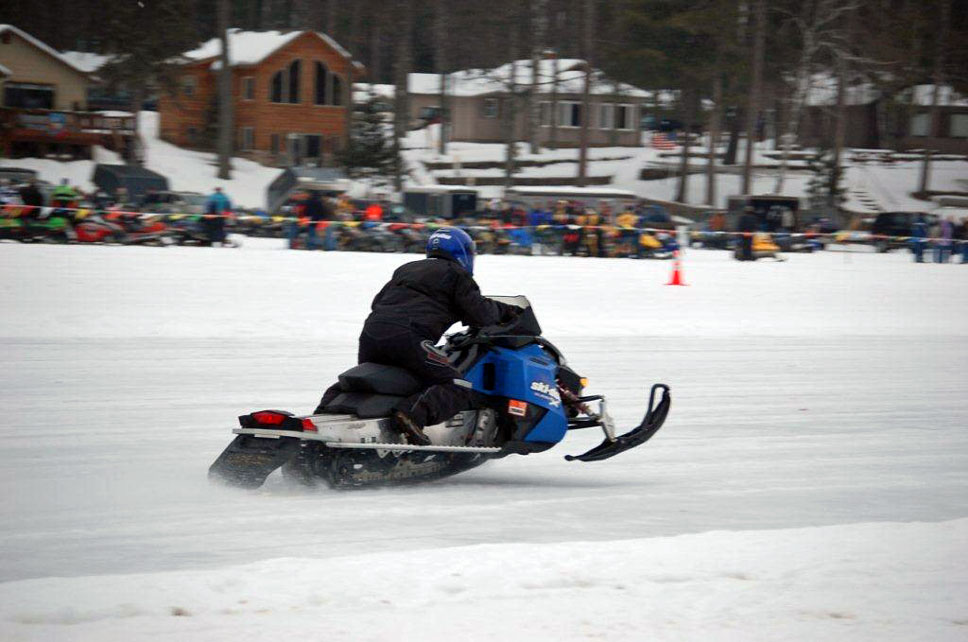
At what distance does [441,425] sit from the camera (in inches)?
290

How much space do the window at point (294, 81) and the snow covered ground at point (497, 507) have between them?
1754 inches

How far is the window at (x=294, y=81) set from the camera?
5997cm

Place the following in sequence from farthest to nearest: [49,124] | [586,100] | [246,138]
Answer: [246,138]
[586,100]
[49,124]

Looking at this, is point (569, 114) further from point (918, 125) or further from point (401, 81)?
point (918, 125)

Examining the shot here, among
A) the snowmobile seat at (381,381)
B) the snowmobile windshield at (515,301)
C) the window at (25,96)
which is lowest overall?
the snowmobile seat at (381,381)

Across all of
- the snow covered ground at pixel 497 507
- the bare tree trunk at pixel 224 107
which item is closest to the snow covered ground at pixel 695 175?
the bare tree trunk at pixel 224 107

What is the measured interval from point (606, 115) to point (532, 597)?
6866 cm

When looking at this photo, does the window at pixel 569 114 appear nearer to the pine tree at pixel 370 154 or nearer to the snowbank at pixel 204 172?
the snowbank at pixel 204 172

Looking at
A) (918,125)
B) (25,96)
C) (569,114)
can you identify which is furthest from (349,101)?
(918,125)

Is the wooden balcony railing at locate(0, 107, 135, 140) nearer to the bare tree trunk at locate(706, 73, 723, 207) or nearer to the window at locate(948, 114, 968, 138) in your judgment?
the bare tree trunk at locate(706, 73, 723, 207)

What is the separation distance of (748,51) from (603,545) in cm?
4999

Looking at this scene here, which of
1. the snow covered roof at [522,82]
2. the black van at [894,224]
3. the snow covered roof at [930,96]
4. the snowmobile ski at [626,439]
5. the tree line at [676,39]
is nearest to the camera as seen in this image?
the snowmobile ski at [626,439]

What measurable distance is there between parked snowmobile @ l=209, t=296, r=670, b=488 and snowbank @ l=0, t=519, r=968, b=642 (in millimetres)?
921

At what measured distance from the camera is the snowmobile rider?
712 centimetres
